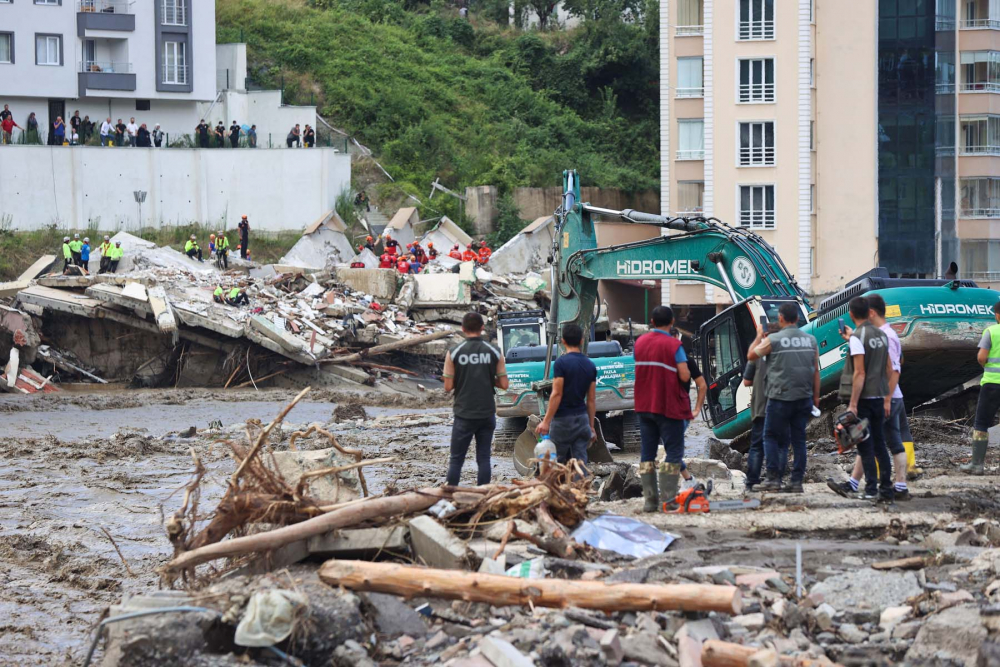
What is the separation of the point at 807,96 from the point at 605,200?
371 inches

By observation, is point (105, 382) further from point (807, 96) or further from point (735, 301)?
point (807, 96)

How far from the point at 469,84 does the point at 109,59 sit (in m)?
15.8

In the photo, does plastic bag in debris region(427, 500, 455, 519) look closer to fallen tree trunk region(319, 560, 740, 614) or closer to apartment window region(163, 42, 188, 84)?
fallen tree trunk region(319, 560, 740, 614)

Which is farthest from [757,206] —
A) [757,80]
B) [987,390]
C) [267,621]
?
[267,621]

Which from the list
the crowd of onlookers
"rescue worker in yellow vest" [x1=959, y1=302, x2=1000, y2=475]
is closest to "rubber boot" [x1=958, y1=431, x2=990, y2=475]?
"rescue worker in yellow vest" [x1=959, y1=302, x2=1000, y2=475]

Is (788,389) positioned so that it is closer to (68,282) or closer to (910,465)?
(910,465)

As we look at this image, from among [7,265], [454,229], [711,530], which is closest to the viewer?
[711,530]

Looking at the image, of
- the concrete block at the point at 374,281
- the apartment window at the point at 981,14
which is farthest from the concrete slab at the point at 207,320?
the apartment window at the point at 981,14

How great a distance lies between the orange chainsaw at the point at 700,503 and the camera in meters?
10.3

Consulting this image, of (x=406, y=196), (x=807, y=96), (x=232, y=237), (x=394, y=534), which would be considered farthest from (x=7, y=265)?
(x=394, y=534)

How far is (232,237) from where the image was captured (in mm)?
40812

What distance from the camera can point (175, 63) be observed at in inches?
1748

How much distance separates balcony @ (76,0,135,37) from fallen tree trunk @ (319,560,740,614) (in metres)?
38.8

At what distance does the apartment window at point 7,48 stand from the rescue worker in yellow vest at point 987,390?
3760cm
